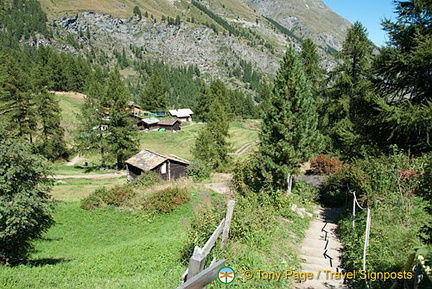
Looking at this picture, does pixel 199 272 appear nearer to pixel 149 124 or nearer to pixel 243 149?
pixel 243 149

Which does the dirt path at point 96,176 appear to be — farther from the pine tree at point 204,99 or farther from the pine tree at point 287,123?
the pine tree at point 204,99

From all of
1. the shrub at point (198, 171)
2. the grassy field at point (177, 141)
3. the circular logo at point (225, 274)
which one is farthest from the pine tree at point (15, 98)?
the circular logo at point (225, 274)

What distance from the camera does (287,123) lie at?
16.1 metres

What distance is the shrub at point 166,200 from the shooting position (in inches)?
768

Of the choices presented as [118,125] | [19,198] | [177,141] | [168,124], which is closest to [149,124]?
[168,124]

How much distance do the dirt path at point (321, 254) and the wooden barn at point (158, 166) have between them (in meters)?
21.6

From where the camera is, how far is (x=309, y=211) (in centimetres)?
1472

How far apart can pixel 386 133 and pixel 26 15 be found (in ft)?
791

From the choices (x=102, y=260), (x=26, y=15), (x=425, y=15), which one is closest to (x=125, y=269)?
(x=102, y=260)

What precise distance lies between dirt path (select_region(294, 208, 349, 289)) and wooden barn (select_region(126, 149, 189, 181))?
2159 centimetres

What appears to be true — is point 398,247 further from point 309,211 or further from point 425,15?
point 425,15

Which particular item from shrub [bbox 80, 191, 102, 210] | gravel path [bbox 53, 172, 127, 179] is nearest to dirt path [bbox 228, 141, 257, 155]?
gravel path [bbox 53, 172, 127, 179]

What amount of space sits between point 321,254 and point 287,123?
8.50 metres

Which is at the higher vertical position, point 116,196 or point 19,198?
point 19,198
